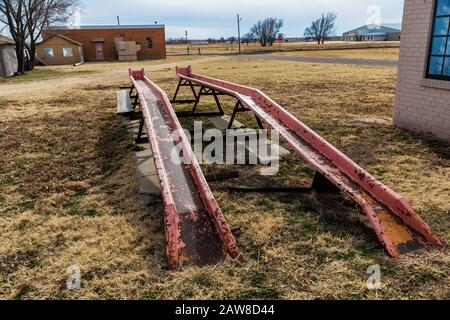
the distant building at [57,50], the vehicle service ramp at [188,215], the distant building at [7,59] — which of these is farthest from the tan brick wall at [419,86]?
the distant building at [57,50]

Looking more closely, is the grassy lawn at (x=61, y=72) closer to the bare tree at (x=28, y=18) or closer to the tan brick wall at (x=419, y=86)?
the bare tree at (x=28, y=18)

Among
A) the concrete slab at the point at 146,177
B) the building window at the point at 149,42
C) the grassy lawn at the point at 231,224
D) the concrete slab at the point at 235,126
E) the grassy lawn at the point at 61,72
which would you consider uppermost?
the building window at the point at 149,42

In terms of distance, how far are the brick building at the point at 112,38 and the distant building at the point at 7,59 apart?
53.5 ft

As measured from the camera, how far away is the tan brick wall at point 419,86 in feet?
21.1

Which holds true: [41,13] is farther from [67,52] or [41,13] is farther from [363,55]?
[363,55]

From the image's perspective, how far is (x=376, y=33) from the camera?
128250mm

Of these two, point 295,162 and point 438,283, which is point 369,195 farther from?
point 295,162

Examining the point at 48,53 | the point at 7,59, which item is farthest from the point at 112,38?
the point at 7,59

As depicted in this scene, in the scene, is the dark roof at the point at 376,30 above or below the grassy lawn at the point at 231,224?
above

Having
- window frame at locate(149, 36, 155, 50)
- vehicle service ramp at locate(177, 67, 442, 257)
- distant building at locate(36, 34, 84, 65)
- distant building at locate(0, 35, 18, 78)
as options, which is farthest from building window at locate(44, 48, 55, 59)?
vehicle service ramp at locate(177, 67, 442, 257)

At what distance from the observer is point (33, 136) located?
316 inches

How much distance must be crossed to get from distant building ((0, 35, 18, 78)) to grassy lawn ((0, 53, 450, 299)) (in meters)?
23.2
